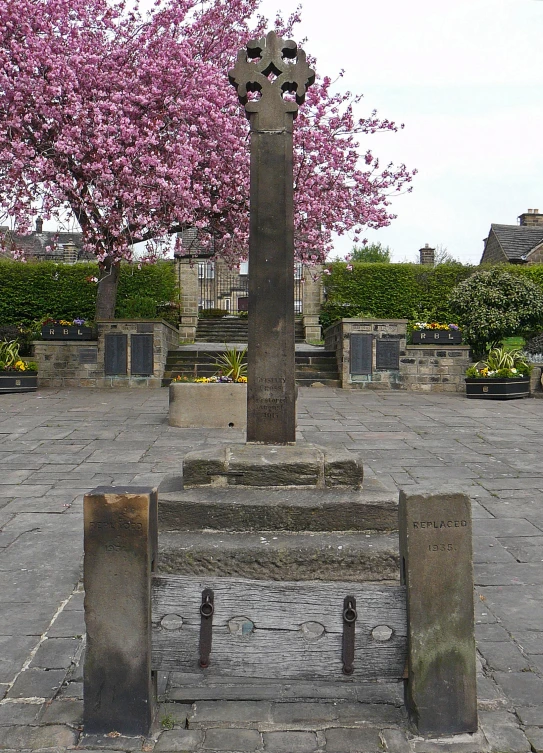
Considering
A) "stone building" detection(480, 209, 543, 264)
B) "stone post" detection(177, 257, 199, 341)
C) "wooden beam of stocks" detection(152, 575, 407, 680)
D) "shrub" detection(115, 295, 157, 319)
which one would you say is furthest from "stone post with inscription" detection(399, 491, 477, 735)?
"stone building" detection(480, 209, 543, 264)

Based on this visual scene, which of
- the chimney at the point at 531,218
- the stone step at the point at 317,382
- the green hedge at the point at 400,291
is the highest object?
the chimney at the point at 531,218

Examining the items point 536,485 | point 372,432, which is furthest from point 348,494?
point 372,432

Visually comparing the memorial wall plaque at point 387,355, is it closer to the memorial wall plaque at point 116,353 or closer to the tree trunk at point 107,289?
the memorial wall plaque at point 116,353

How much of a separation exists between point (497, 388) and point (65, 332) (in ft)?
30.9

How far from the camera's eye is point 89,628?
2.29 meters

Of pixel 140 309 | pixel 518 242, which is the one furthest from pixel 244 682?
pixel 518 242

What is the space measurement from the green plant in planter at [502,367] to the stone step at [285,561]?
1075cm

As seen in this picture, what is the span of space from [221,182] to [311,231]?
2490mm

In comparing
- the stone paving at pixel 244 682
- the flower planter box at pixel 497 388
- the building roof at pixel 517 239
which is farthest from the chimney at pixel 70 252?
the stone paving at pixel 244 682

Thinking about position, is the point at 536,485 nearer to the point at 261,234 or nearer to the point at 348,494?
the point at 348,494

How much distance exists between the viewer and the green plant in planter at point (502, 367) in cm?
1312

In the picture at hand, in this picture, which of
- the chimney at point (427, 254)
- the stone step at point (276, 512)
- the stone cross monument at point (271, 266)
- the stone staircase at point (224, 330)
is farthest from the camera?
the chimney at point (427, 254)

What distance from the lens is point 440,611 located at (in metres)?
2.27

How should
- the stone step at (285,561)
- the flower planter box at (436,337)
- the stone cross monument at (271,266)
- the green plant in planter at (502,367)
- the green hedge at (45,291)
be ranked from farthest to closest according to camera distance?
the green hedge at (45,291), the flower planter box at (436,337), the green plant in planter at (502,367), the stone cross monument at (271,266), the stone step at (285,561)
